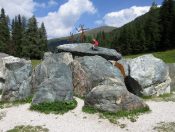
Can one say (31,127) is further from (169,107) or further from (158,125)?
(169,107)

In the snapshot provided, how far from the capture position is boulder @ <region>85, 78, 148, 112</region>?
86.0ft

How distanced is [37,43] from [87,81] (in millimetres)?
72869

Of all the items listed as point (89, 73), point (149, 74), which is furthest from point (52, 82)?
point (149, 74)

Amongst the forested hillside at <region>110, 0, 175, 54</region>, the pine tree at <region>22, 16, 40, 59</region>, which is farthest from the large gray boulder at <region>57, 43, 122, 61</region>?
the pine tree at <region>22, 16, 40, 59</region>

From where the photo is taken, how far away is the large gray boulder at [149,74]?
32.7 metres

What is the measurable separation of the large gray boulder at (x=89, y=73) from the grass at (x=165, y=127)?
874 cm

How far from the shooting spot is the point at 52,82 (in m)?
29.2

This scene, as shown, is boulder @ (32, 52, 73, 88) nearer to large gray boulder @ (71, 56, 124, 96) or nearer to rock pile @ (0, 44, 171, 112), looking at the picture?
rock pile @ (0, 44, 171, 112)

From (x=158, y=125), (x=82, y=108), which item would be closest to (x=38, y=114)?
(x=82, y=108)

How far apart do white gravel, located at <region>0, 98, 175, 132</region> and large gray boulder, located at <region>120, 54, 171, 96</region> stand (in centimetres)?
462

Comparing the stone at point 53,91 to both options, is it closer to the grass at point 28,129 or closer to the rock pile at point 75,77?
the rock pile at point 75,77

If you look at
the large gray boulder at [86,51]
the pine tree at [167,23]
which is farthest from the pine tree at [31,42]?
the large gray boulder at [86,51]

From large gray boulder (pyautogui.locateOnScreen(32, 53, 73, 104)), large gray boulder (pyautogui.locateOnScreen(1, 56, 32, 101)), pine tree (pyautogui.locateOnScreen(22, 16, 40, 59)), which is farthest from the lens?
pine tree (pyautogui.locateOnScreen(22, 16, 40, 59))

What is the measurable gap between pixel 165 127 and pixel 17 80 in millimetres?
14131
